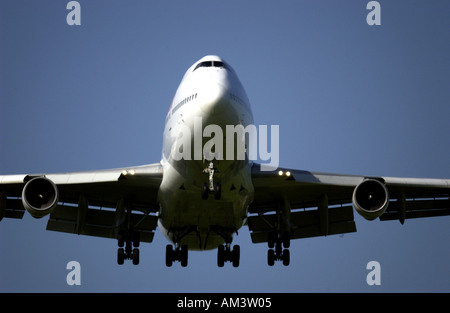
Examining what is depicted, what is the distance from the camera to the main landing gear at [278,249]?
122 ft

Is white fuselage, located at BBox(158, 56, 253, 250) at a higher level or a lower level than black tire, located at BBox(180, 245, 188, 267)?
higher

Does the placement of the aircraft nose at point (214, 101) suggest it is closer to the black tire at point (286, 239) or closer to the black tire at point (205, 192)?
the black tire at point (205, 192)

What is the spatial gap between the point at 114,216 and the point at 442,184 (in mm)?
11933

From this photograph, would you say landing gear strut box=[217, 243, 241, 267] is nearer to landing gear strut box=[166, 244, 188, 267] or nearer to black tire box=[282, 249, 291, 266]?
landing gear strut box=[166, 244, 188, 267]

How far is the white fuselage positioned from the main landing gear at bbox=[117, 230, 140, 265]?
247 centimetres

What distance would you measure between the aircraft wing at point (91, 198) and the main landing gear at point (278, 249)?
446 centimetres

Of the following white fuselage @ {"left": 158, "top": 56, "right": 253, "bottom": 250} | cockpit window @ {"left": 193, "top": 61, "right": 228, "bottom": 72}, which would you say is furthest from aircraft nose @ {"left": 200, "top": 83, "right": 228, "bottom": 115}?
cockpit window @ {"left": 193, "top": 61, "right": 228, "bottom": 72}

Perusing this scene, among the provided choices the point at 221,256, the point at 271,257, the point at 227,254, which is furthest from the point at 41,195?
the point at 271,257

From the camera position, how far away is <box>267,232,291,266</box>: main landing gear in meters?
37.2

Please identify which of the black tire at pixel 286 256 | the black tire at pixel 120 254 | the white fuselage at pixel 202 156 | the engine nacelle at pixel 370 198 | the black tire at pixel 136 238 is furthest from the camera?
the black tire at pixel 286 256

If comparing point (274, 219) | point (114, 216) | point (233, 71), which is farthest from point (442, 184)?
point (114, 216)

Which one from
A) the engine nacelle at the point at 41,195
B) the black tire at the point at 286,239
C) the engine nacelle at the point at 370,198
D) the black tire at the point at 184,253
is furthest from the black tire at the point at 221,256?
the engine nacelle at the point at 41,195
